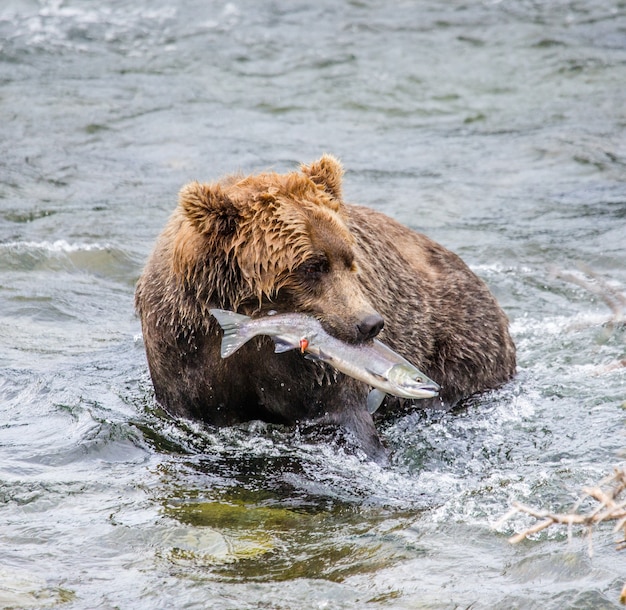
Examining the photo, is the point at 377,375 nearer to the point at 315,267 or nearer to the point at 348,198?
the point at 315,267

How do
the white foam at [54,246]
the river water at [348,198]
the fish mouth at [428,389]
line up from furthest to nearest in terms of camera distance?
the white foam at [54,246], the fish mouth at [428,389], the river water at [348,198]

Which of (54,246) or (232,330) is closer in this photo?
(232,330)

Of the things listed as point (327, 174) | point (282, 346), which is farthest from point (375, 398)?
point (327, 174)

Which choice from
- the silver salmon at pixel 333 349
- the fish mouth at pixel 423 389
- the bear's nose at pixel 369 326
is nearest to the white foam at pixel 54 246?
the silver salmon at pixel 333 349

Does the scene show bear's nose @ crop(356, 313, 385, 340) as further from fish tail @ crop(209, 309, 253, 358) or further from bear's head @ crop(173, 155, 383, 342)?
fish tail @ crop(209, 309, 253, 358)

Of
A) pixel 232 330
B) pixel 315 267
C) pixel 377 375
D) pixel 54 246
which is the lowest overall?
pixel 54 246

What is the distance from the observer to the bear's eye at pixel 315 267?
5652 millimetres

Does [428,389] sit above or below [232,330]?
below

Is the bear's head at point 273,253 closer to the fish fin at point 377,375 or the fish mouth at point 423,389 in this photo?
the fish fin at point 377,375

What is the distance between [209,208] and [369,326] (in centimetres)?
107

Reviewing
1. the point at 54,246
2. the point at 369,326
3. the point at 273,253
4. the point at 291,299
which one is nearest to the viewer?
the point at 369,326

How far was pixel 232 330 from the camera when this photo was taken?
569 centimetres

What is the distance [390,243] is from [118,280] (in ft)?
10.7

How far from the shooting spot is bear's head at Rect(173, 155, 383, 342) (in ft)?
18.4
